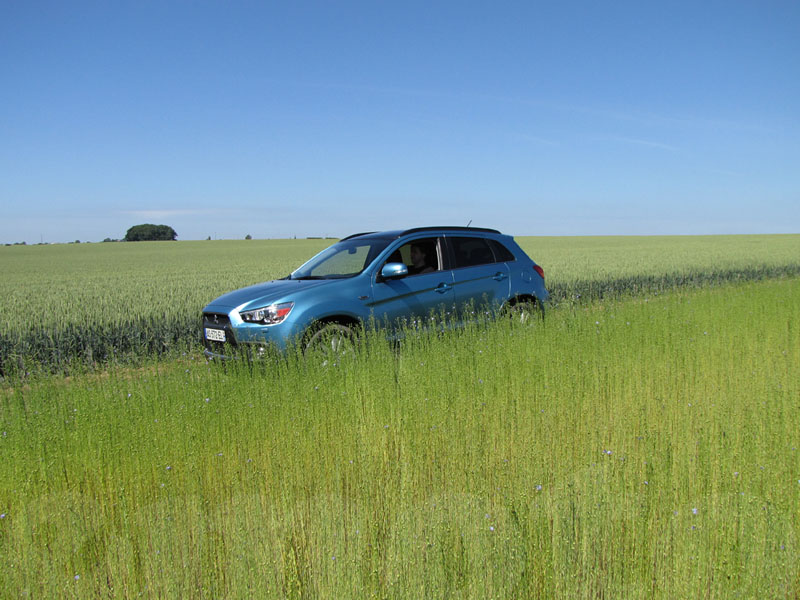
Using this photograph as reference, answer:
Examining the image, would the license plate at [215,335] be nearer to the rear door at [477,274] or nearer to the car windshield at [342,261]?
the car windshield at [342,261]

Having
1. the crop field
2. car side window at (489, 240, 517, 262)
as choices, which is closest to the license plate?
the crop field

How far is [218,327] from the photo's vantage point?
705 cm

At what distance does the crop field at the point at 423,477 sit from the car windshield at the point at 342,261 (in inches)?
50.8

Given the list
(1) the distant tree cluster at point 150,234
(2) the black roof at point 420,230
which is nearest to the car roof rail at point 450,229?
(2) the black roof at point 420,230

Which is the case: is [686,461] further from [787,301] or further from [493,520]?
[787,301]

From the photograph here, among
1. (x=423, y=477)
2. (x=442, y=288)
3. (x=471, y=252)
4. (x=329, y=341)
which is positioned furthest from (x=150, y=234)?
(x=423, y=477)

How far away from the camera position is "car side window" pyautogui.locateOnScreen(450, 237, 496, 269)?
27.6 ft

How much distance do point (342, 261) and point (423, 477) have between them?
477cm

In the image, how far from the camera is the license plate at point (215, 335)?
6.98m

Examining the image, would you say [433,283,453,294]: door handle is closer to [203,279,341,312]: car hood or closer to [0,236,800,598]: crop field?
[0,236,800,598]: crop field

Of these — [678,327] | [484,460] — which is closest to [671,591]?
[484,460]

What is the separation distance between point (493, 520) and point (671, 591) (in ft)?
3.16

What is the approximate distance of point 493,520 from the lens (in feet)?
10.4

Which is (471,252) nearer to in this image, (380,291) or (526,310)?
(526,310)
